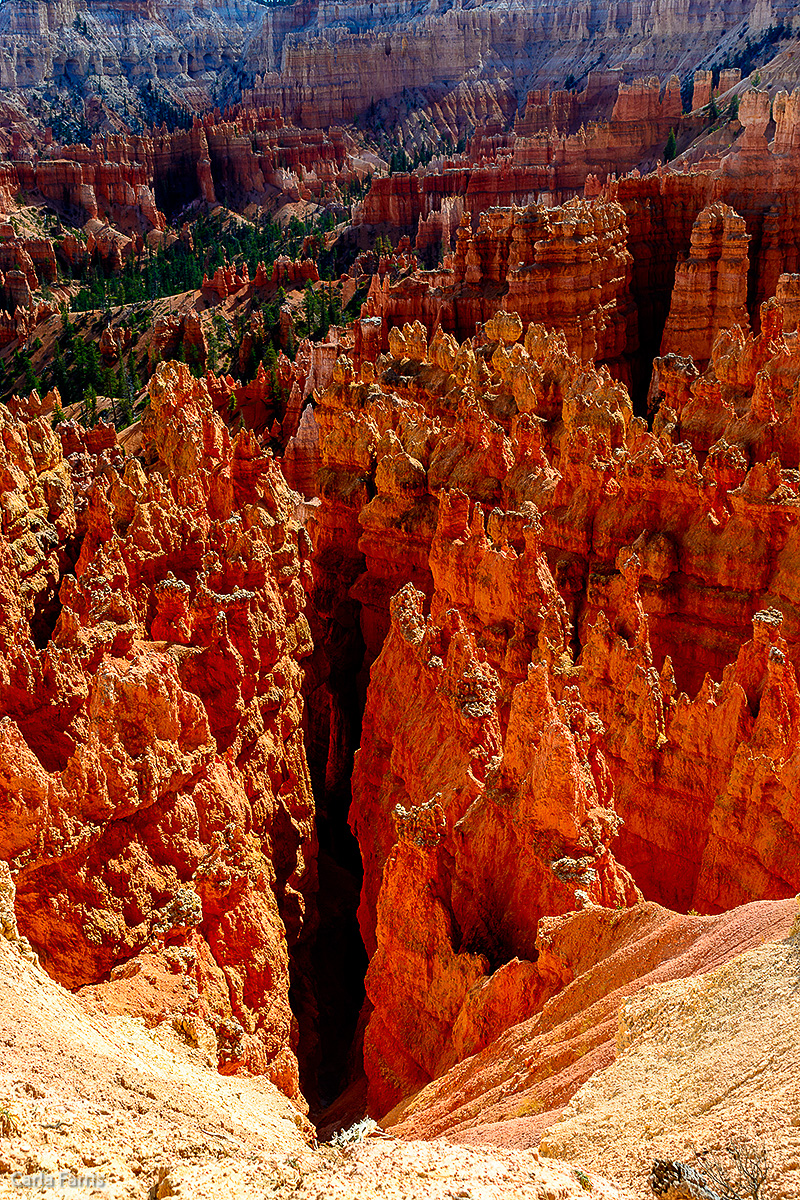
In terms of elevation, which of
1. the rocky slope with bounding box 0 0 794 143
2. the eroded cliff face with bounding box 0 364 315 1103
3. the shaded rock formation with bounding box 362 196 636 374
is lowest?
the eroded cliff face with bounding box 0 364 315 1103

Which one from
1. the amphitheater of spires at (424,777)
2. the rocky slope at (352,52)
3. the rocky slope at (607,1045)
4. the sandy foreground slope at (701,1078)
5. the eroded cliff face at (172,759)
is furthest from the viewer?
the rocky slope at (352,52)

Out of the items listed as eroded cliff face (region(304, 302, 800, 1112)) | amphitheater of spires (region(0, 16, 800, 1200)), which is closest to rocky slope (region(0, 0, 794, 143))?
eroded cliff face (region(304, 302, 800, 1112))

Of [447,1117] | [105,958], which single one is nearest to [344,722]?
[105,958]

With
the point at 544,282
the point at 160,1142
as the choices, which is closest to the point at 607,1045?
the point at 160,1142

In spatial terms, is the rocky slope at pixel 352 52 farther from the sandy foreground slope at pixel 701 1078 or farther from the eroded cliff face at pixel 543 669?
the sandy foreground slope at pixel 701 1078

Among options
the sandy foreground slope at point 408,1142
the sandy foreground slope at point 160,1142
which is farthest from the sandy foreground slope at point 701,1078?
the sandy foreground slope at point 160,1142

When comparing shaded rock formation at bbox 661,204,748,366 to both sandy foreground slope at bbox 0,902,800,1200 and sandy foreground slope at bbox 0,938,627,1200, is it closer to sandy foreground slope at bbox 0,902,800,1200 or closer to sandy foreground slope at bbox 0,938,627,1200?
sandy foreground slope at bbox 0,902,800,1200

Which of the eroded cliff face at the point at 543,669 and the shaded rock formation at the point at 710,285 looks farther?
the shaded rock formation at the point at 710,285

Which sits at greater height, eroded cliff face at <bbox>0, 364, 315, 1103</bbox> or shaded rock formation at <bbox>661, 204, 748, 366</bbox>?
shaded rock formation at <bbox>661, 204, 748, 366</bbox>

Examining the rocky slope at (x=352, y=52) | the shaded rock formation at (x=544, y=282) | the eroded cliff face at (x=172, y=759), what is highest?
the rocky slope at (x=352, y=52)
